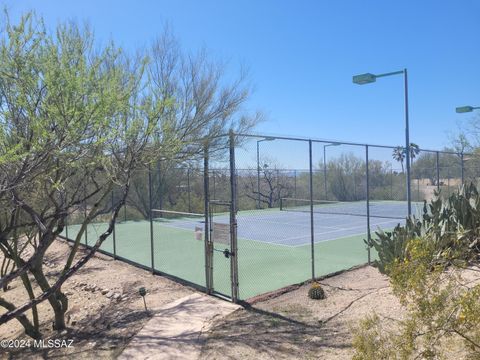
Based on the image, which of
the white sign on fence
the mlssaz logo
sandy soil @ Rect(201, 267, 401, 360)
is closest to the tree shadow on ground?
sandy soil @ Rect(201, 267, 401, 360)

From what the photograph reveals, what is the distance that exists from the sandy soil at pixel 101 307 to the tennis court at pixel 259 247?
695 mm

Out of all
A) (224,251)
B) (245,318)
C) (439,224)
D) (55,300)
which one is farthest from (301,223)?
(55,300)

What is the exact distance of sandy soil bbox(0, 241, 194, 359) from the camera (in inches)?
226

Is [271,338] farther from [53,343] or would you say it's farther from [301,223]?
[301,223]

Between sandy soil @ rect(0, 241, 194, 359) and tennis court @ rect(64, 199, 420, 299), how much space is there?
0.70m

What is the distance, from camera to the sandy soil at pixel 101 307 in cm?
573

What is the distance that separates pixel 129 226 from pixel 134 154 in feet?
42.8

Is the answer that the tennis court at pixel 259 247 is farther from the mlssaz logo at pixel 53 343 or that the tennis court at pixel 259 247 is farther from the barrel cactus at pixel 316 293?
the mlssaz logo at pixel 53 343

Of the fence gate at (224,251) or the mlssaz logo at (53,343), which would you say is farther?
the fence gate at (224,251)

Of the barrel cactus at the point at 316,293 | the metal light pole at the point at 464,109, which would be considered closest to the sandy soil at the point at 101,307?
the barrel cactus at the point at 316,293

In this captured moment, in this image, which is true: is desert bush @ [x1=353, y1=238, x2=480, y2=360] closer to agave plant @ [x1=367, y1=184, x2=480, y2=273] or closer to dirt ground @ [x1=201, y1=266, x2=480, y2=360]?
dirt ground @ [x1=201, y1=266, x2=480, y2=360]

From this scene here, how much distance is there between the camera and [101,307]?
775 cm

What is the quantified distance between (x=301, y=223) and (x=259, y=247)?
242 inches

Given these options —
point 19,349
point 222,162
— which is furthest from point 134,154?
point 222,162
